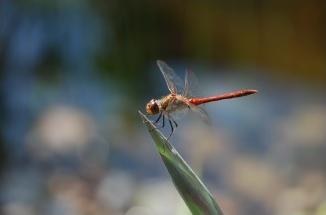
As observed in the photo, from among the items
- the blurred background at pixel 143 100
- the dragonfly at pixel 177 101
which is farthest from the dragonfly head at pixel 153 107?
the blurred background at pixel 143 100

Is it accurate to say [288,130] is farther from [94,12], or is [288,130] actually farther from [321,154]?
[94,12]

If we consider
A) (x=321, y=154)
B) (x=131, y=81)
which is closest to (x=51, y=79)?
(x=131, y=81)

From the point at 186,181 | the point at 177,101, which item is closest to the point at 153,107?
the point at 177,101

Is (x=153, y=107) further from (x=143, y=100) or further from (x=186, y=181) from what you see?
(x=143, y=100)

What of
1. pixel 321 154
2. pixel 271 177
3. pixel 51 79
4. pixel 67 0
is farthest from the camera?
pixel 67 0

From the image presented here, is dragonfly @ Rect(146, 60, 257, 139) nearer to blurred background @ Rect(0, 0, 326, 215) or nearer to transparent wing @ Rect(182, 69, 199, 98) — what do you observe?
transparent wing @ Rect(182, 69, 199, 98)

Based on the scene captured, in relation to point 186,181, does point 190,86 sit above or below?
above

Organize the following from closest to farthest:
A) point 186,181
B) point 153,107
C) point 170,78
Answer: point 186,181
point 153,107
point 170,78
